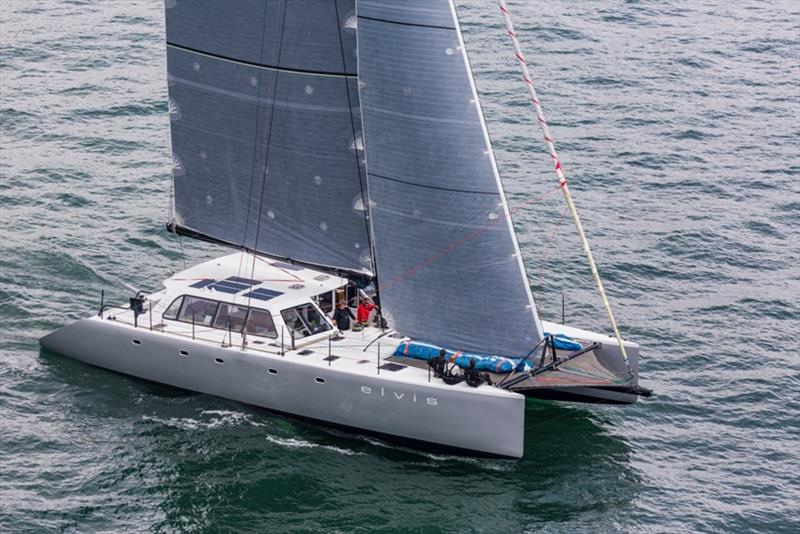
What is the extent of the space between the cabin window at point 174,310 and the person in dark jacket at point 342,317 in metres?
4.87

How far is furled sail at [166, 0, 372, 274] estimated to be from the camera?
4228cm

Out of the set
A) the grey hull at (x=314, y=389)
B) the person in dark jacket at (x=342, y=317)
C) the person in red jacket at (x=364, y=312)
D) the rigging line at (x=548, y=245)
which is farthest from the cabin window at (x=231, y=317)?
the rigging line at (x=548, y=245)

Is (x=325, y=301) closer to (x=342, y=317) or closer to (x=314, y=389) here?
(x=342, y=317)

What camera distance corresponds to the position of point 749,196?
60625 millimetres

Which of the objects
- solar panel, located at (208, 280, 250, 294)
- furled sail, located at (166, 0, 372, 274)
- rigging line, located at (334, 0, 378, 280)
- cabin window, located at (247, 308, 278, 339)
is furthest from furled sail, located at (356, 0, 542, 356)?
solar panel, located at (208, 280, 250, 294)

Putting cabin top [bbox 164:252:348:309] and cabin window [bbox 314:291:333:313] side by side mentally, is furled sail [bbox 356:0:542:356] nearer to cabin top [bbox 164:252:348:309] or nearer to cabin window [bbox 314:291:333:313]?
cabin window [bbox 314:291:333:313]

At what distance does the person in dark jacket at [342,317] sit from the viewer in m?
44.8

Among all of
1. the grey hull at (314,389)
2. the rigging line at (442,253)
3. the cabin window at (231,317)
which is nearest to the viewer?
the rigging line at (442,253)

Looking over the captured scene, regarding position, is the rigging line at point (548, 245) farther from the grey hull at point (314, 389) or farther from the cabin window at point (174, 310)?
the cabin window at point (174, 310)

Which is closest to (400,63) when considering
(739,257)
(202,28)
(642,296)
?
(202,28)

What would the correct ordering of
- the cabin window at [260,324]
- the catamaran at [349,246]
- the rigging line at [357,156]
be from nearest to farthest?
the catamaran at [349,246]
the rigging line at [357,156]
the cabin window at [260,324]

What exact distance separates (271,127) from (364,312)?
638 cm

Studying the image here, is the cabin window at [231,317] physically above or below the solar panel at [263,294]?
below

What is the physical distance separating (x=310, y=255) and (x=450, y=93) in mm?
8184
